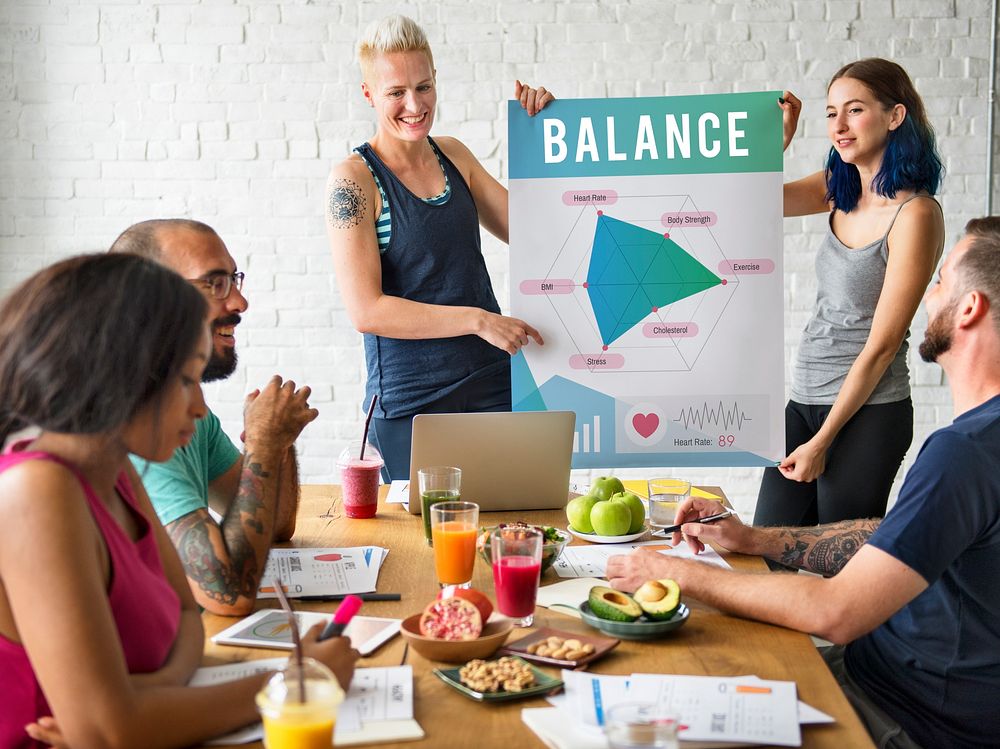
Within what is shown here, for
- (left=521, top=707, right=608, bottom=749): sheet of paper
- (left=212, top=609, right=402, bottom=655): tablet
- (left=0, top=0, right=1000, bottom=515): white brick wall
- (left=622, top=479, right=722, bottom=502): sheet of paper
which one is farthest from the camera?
(left=0, top=0, right=1000, bottom=515): white brick wall

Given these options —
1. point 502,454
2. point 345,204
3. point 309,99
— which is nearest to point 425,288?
point 345,204

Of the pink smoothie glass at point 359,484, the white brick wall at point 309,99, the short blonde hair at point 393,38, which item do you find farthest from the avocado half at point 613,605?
the white brick wall at point 309,99

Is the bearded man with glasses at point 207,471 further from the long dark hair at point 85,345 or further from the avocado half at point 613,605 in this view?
the avocado half at point 613,605

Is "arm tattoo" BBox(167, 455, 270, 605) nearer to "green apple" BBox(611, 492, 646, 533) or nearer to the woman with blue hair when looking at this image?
"green apple" BBox(611, 492, 646, 533)

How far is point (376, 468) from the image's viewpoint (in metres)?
2.10

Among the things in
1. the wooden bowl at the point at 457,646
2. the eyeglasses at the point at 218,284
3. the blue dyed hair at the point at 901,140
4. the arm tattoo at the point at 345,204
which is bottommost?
the wooden bowl at the point at 457,646

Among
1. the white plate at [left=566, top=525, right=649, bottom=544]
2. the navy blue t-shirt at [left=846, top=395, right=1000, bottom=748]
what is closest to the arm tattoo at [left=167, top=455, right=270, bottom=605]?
the white plate at [left=566, top=525, right=649, bottom=544]

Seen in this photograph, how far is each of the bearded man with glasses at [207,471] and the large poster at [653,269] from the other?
86cm

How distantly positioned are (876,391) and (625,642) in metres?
1.49

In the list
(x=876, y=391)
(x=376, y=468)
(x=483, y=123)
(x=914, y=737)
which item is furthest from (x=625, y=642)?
(x=483, y=123)

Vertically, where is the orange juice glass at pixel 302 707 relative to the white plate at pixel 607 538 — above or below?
above

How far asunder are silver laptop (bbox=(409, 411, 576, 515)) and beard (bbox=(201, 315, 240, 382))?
1.20 feet

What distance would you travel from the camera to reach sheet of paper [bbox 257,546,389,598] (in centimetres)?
162

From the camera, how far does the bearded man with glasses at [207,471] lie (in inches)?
59.9
